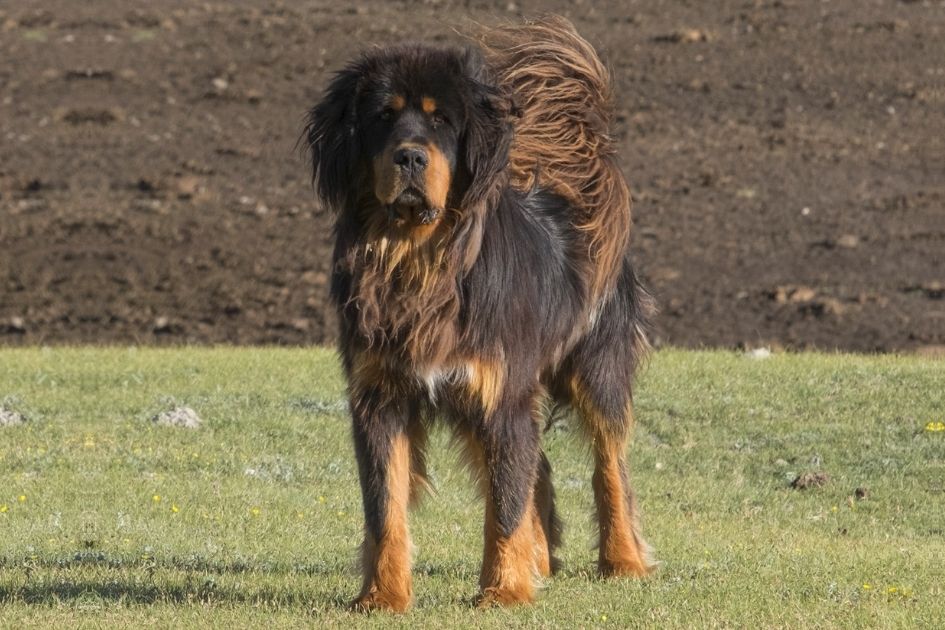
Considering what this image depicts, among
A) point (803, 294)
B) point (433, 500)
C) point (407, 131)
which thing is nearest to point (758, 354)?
point (803, 294)

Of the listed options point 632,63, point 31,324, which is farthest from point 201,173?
point 632,63

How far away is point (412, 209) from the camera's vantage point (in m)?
6.50

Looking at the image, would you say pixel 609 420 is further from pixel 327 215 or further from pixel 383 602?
pixel 327 215

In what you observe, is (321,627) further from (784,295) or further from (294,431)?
(784,295)

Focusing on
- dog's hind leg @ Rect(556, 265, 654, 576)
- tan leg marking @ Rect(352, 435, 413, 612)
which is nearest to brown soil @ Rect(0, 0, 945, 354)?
→ dog's hind leg @ Rect(556, 265, 654, 576)

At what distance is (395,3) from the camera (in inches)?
1170

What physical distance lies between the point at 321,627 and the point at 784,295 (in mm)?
13241

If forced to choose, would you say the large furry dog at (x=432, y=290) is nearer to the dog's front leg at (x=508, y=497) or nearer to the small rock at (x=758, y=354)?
the dog's front leg at (x=508, y=497)

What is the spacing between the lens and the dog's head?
6488 millimetres

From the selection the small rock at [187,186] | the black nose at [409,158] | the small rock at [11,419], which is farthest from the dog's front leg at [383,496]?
the small rock at [187,186]

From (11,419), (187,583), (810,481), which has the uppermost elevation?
(187,583)

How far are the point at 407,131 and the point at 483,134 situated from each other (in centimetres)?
40

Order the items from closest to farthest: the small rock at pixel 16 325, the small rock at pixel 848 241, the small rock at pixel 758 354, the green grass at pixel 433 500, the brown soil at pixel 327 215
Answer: the green grass at pixel 433 500 < the small rock at pixel 758 354 < the small rock at pixel 16 325 < the brown soil at pixel 327 215 < the small rock at pixel 848 241

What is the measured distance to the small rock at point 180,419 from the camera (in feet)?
40.7
